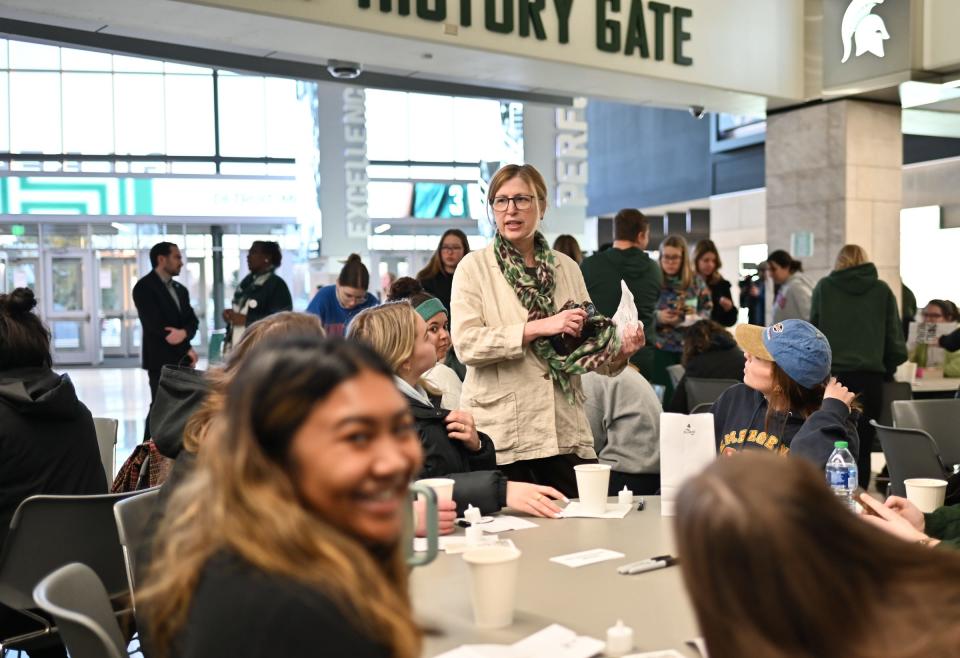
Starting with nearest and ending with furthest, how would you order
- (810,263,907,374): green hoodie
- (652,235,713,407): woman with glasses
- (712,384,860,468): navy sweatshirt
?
(712,384,860,468): navy sweatshirt
(810,263,907,374): green hoodie
(652,235,713,407): woman with glasses

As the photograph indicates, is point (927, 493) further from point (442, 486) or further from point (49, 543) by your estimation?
point (49, 543)

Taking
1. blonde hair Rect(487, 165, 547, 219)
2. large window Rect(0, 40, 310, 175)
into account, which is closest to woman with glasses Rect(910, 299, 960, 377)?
blonde hair Rect(487, 165, 547, 219)

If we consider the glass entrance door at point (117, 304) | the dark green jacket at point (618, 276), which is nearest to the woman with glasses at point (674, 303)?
the dark green jacket at point (618, 276)

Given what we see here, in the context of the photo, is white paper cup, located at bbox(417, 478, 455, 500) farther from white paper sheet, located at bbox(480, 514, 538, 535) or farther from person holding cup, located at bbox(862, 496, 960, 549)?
person holding cup, located at bbox(862, 496, 960, 549)

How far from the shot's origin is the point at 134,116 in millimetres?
19484

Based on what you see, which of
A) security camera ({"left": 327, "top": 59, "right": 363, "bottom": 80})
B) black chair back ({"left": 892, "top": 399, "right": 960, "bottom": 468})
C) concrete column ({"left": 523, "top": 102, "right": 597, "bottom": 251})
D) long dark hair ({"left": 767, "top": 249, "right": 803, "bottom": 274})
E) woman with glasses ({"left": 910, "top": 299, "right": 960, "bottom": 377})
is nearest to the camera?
black chair back ({"left": 892, "top": 399, "right": 960, "bottom": 468})

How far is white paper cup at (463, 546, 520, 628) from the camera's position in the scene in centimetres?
167

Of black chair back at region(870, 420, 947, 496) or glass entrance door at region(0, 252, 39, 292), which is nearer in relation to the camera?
black chair back at region(870, 420, 947, 496)

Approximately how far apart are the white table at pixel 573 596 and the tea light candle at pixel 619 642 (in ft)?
0.10

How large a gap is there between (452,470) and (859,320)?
4315mm

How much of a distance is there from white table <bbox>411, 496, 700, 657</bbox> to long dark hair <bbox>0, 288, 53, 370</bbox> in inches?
65.8

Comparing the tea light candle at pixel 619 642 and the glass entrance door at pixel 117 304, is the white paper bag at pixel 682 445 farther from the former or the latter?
the glass entrance door at pixel 117 304

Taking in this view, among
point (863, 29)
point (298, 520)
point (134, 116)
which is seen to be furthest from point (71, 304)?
point (298, 520)

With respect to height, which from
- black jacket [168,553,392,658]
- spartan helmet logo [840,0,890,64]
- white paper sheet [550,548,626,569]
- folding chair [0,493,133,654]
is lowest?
folding chair [0,493,133,654]
